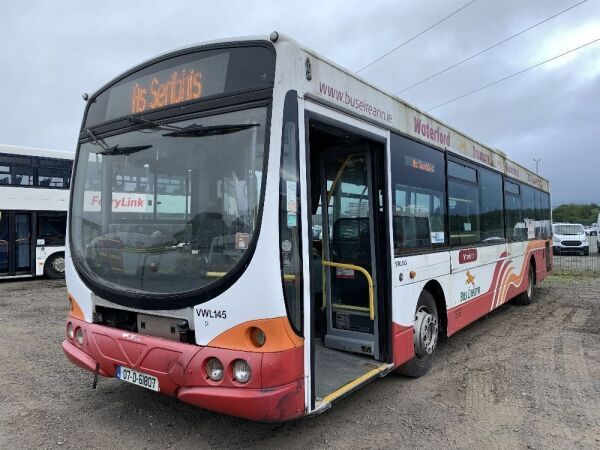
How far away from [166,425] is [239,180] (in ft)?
7.06

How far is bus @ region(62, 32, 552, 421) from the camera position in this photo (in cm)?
307

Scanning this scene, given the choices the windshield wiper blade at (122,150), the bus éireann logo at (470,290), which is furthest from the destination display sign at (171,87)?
the bus éireann logo at (470,290)

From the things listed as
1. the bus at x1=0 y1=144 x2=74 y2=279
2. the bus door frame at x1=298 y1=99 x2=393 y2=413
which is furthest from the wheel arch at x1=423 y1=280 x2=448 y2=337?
the bus at x1=0 y1=144 x2=74 y2=279

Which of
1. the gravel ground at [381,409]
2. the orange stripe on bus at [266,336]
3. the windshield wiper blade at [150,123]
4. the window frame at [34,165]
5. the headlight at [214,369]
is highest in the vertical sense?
the window frame at [34,165]

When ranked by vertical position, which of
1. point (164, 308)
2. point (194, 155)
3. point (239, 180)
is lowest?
point (164, 308)

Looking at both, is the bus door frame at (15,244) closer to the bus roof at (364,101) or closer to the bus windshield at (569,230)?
the bus roof at (364,101)

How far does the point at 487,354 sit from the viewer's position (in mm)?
6008

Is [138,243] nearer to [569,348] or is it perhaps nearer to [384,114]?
[384,114]

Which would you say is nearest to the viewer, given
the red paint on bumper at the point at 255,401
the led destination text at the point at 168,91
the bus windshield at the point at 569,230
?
the red paint on bumper at the point at 255,401

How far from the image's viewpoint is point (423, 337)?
195 inches

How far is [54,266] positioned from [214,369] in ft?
43.8

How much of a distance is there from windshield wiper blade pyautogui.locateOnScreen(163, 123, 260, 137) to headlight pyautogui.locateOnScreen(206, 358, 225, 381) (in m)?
1.56

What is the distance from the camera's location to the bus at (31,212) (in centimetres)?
1371

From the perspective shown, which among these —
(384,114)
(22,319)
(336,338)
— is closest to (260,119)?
(384,114)
